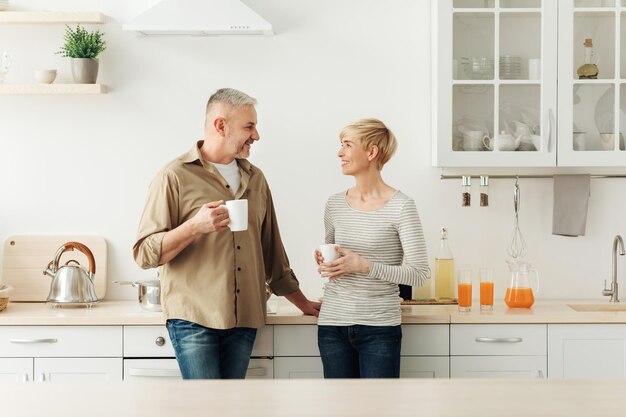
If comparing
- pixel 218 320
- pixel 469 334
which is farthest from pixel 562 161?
pixel 218 320

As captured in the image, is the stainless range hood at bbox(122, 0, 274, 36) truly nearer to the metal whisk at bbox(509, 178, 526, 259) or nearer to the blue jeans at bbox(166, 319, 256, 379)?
the blue jeans at bbox(166, 319, 256, 379)

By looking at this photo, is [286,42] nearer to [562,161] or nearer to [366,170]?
[366,170]

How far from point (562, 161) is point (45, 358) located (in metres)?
2.11

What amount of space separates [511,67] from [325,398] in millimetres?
2227

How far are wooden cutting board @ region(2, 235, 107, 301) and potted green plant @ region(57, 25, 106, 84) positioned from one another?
68 cm

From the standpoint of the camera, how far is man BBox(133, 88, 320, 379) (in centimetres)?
298

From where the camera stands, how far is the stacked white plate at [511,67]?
361cm

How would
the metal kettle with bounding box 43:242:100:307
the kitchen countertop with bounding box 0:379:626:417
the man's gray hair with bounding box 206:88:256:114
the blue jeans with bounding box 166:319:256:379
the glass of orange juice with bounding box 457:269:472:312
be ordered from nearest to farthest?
the kitchen countertop with bounding box 0:379:626:417
the blue jeans with bounding box 166:319:256:379
the man's gray hair with bounding box 206:88:256:114
the glass of orange juice with bounding box 457:269:472:312
the metal kettle with bounding box 43:242:100:307

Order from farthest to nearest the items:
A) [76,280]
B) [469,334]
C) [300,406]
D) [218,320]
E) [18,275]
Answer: [18,275] < [76,280] < [469,334] < [218,320] < [300,406]

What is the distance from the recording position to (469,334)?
11.0 ft

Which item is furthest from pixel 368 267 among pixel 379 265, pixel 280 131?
pixel 280 131

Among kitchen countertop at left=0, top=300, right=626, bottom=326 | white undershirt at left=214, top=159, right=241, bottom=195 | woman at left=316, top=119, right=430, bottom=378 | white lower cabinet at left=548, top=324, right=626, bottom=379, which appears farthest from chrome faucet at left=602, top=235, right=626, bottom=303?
white undershirt at left=214, top=159, right=241, bottom=195

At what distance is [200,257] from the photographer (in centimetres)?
303

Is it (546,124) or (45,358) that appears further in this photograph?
(546,124)
